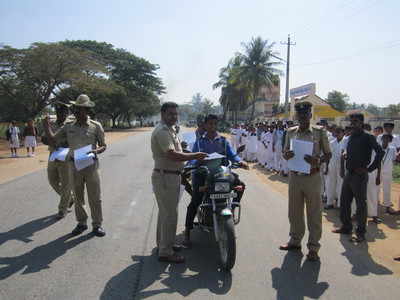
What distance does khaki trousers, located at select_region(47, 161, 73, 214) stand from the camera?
631cm

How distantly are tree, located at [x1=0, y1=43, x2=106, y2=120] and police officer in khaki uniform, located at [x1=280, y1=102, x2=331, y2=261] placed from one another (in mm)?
31478

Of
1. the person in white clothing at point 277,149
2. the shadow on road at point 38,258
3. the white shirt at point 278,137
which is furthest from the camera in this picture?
the person in white clothing at point 277,149

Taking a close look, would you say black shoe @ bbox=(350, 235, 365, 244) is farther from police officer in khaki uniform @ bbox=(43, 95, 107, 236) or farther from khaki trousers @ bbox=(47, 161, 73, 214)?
khaki trousers @ bbox=(47, 161, 73, 214)

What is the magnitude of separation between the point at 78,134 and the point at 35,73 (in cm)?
2984

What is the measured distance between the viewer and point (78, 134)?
5.36 metres

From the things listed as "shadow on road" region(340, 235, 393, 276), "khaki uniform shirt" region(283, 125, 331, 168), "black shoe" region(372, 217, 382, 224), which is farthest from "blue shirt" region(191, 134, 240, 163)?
"black shoe" region(372, 217, 382, 224)

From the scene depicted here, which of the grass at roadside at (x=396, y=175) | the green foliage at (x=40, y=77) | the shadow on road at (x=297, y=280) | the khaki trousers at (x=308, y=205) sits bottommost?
the grass at roadside at (x=396, y=175)

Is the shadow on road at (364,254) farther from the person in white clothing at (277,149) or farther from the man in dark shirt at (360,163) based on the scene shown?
the person in white clothing at (277,149)

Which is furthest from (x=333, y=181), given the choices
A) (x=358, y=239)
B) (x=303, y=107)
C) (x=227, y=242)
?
(x=227, y=242)

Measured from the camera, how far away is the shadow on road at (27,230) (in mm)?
5145

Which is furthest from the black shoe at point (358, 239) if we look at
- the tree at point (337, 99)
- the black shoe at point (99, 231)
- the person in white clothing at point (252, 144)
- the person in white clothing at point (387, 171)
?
the tree at point (337, 99)

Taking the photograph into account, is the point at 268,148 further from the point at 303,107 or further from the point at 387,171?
the point at 303,107

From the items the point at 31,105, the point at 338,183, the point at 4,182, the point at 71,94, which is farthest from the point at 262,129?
the point at 71,94

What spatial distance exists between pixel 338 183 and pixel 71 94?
37.5 meters
